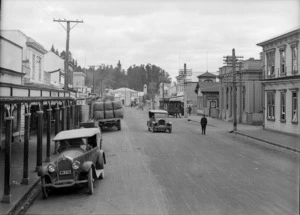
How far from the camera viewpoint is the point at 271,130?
31.4 metres

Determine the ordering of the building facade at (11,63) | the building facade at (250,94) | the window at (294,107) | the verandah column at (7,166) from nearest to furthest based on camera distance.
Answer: the verandah column at (7,166) → the building facade at (11,63) → the window at (294,107) → the building facade at (250,94)

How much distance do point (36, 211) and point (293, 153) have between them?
14.7 metres

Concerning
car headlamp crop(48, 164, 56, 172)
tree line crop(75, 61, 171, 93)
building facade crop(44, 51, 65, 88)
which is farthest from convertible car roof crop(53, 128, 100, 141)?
tree line crop(75, 61, 171, 93)

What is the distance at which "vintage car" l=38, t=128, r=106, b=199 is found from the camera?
10.6 m

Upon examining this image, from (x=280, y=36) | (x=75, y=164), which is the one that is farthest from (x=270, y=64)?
(x=75, y=164)

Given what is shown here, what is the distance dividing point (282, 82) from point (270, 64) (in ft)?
11.0

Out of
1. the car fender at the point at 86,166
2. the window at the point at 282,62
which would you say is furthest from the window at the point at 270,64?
the car fender at the point at 86,166

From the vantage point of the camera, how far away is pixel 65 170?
10703 mm

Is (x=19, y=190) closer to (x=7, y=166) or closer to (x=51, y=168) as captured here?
(x=51, y=168)

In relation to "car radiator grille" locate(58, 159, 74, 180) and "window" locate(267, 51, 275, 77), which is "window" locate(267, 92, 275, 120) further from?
"car radiator grille" locate(58, 159, 74, 180)

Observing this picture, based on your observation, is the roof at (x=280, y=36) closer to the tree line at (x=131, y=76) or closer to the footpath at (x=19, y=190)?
the footpath at (x=19, y=190)

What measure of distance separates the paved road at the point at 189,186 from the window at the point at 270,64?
14.0 metres

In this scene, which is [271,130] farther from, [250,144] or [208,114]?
[208,114]

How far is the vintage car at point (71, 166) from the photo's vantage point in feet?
34.7
